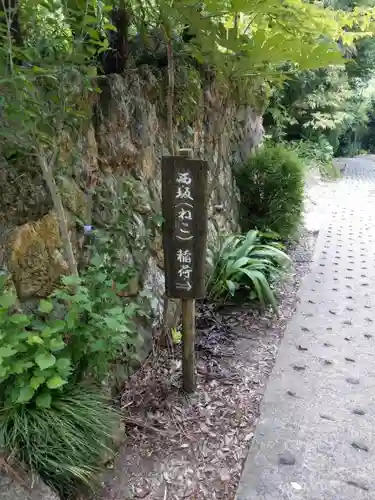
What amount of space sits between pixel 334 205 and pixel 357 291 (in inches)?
207

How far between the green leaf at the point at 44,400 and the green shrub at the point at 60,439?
0.30 feet

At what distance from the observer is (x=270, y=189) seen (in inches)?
211

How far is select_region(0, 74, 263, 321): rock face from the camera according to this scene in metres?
2.17

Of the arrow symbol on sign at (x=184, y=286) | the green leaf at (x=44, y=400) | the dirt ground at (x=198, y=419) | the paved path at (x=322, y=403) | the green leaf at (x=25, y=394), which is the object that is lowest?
the paved path at (x=322, y=403)

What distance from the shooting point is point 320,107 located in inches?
531

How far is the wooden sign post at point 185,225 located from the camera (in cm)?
239

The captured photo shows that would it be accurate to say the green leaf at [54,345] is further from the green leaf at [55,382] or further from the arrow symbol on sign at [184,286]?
the arrow symbol on sign at [184,286]

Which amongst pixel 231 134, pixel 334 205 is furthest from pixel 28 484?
pixel 334 205

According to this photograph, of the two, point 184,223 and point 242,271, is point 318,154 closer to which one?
point 242,271

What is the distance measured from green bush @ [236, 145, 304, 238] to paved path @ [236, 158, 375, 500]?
81 centimetres

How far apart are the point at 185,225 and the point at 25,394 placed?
3.96 ft

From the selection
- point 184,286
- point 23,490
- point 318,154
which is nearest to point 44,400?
point 23,490

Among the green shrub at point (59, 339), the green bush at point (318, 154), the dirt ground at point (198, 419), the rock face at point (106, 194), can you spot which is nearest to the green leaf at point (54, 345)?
the green shrub at point (59, 339)

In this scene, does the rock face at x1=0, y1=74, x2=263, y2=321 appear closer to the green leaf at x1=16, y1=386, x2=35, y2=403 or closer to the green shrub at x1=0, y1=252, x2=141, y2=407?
the green shrub at x1=0, y1=252, x2=141, y2=407
